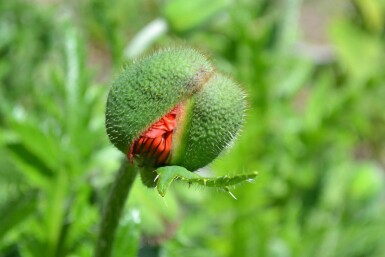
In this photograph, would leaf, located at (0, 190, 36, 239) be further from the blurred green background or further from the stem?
the stem

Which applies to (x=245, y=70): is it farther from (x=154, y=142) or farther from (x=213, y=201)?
(x=154, y=142)

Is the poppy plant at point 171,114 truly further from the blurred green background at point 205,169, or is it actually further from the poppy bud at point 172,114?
the blurred green background at point 205,169

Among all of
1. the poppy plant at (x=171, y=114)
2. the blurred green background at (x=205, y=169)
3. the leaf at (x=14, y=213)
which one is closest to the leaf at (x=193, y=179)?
the poppy plant at (x=171, y=114)

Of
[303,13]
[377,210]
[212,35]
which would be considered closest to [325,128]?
[377,210]

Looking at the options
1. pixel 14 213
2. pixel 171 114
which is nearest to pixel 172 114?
pixel 171 114

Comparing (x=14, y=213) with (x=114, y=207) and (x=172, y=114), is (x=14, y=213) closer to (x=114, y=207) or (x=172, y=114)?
(x=114, y=207)

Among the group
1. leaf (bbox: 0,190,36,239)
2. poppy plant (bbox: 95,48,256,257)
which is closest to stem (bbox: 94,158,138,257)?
poppy plant (bbox: 95,48,256,257)
